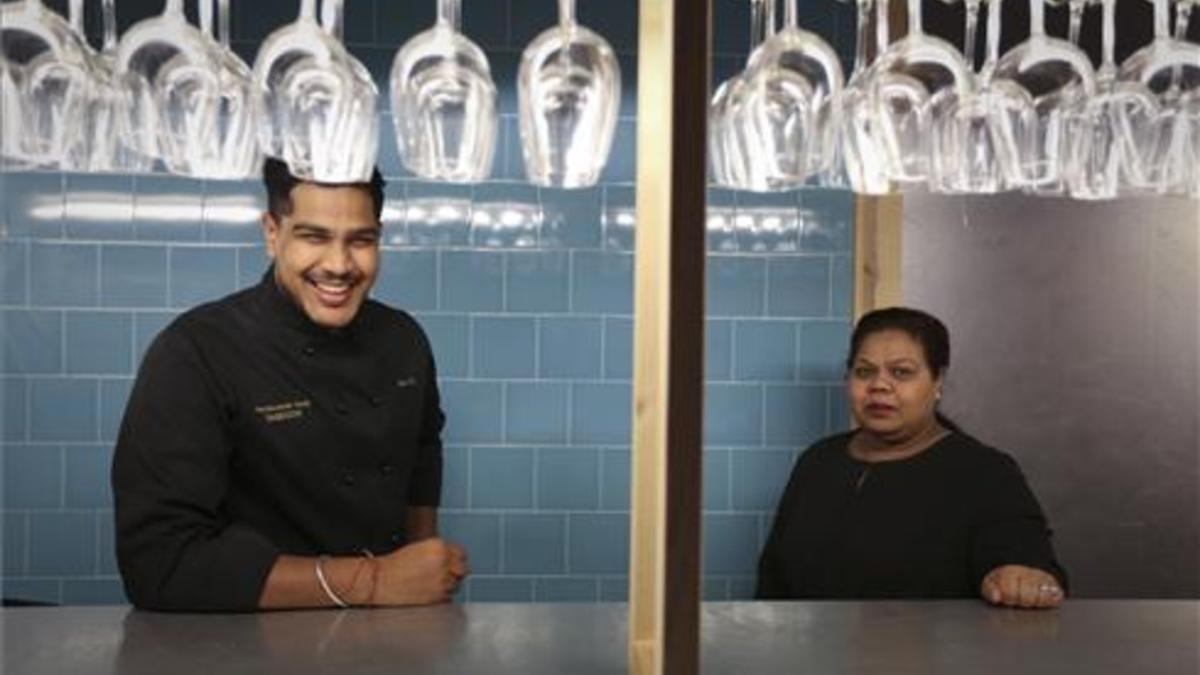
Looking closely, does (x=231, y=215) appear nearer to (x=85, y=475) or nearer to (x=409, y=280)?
(x=409, y=280)

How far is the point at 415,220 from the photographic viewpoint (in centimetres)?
327

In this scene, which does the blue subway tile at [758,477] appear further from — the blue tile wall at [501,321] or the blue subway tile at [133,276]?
the blue subway tile at [133,276]

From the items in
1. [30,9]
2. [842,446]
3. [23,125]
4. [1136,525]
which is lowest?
[1136,525]

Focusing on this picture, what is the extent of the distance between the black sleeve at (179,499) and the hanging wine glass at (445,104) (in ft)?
2.08

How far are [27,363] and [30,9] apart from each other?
2.09 m

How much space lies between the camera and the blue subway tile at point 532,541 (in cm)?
334

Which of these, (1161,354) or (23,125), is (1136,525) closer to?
(1161,354)

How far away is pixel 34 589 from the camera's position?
3242 mm

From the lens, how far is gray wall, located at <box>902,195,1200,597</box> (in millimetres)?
3314

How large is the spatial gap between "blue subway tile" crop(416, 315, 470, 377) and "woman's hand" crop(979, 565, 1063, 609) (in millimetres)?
1716

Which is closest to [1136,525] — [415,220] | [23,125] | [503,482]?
[503,482]

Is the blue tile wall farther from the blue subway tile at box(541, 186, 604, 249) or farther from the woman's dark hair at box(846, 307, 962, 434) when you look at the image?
the woman's dark hair at box(846, 307, 962, 434)

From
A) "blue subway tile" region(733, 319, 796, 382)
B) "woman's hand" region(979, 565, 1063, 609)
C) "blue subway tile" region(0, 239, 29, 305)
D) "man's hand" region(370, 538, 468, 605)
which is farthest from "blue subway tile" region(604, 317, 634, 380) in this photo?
"woman's hand" region(979, 565, 1063, 609)

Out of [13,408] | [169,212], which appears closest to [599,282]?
[169,212]
